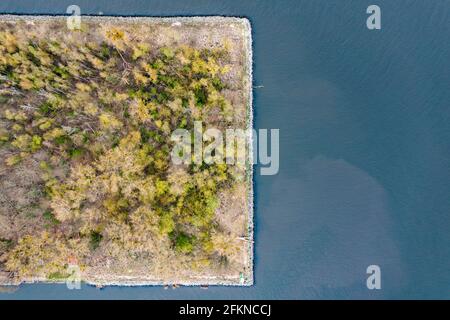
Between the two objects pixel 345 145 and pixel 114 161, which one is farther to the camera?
pixel 345 145

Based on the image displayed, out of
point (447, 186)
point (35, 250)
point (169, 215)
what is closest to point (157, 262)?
point (169, 215)

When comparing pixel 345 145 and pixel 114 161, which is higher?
pixel 345 145

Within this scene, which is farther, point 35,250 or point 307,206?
point 307,206

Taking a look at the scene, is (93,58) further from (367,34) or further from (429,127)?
(429,127)
